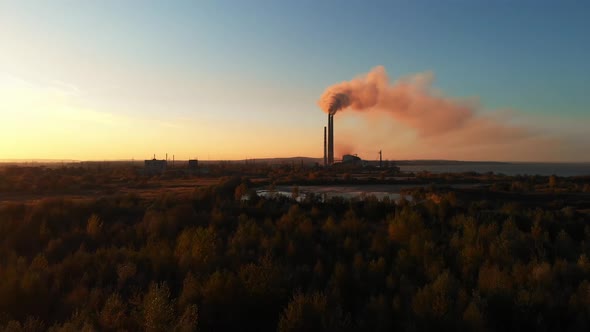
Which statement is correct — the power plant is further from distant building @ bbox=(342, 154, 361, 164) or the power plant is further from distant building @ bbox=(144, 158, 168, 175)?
distant building @ bbox=(144, 158, 168, 175)

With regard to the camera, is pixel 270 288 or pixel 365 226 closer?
pixel 270 288

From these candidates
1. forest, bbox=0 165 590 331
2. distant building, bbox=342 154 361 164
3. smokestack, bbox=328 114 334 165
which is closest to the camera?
forest, bbox=0 165 590 331

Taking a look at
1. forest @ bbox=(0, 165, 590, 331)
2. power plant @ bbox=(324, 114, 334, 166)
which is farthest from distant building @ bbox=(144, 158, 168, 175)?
forest @ bbox=(0, 165, 590, 331)

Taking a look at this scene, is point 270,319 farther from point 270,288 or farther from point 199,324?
point 199,324

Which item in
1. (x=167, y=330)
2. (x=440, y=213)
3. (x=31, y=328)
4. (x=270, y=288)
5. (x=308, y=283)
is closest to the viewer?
(x=167, y=330)

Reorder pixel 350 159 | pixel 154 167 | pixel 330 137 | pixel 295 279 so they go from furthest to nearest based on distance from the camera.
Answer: pixel 350 159, pixel 154 167, pixel 330 137, pixel 295 279

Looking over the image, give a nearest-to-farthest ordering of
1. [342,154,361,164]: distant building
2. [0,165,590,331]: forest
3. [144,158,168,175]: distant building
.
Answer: [0,165,590,331]: forest < [144,158,168,175]: distant building < [342,154,361,164]: distant building

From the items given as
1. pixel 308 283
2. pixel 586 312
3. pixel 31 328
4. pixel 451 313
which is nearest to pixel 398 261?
pixel 308 283

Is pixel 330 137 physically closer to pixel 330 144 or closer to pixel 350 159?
pixel 330 144

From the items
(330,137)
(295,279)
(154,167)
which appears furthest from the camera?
(154,167)

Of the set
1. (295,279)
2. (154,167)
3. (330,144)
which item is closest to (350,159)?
(330,144)

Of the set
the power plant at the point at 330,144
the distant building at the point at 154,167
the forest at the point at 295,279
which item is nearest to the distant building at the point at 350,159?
the power plant at the point at 330,144
